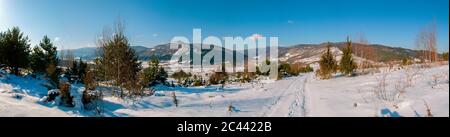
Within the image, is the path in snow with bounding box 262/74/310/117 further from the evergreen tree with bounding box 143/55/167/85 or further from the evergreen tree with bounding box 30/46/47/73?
the evergreen tree with bounding box 30/46/47/73

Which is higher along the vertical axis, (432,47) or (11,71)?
(432,47)

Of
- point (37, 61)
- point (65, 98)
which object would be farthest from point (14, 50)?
point (65, 98)

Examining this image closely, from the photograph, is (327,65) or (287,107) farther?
(327,65)

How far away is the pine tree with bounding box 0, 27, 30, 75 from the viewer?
2088 centimetres

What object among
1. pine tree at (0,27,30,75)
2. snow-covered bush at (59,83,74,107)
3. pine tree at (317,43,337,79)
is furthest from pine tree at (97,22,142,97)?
pine tree at (317,43,337,79)

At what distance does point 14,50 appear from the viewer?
70.3 feet

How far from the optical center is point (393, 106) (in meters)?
7.98

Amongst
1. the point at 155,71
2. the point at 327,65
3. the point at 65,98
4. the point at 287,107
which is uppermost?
the point at 327,65

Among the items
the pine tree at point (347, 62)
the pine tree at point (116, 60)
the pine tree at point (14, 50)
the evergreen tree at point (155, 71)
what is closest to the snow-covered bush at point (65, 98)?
the pine tree at point (116, 60)

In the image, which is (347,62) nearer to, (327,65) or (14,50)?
(327,65)
